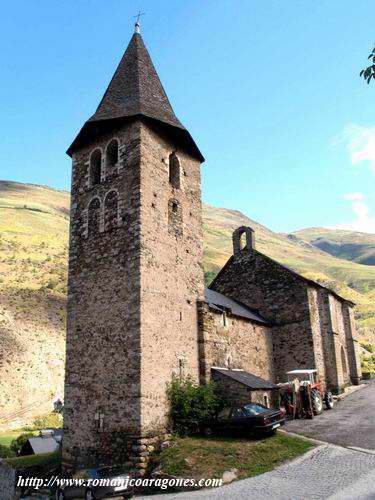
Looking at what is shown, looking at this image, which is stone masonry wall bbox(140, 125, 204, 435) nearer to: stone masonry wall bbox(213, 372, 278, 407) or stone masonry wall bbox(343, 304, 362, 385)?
stone masonry wall bbox(213, 372, 278, 407)

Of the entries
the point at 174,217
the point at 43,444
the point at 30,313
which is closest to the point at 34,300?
the point at 30,313

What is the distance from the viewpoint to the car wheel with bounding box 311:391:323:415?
786 inches

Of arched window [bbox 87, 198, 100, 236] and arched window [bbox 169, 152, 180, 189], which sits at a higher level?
arched window [bbox 169, 152, 180, 189]

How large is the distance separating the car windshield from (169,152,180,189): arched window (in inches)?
382

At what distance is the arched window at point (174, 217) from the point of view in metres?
18.6

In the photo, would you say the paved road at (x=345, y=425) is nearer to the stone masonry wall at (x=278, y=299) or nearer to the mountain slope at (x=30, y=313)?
the stone masonry wall at (x=278, y=299)

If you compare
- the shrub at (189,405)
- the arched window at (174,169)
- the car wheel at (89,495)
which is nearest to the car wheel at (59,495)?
the car wheel at (89,495)

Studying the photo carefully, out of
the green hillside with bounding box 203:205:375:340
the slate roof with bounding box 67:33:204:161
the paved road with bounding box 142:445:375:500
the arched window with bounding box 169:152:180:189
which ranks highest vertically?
the green hillside with bounding box 203:205:375:340

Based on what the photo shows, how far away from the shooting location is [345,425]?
685 inches

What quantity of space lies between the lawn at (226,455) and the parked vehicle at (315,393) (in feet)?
17.4

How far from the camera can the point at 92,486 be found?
12445 millimetres

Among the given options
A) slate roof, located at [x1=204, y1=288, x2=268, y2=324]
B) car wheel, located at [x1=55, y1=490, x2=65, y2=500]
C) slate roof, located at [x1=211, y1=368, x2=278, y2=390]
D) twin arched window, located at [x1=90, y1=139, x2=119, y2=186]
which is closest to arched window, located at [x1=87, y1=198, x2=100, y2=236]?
twin arched window, located at [x1=90, y1=139, x2=119, y2=186]

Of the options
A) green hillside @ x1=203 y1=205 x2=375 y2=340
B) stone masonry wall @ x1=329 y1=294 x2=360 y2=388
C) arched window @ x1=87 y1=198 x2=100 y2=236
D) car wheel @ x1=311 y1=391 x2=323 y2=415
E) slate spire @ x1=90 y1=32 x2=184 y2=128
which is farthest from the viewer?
green hillside @ x1=203 y1=205 x2=375 y2=340

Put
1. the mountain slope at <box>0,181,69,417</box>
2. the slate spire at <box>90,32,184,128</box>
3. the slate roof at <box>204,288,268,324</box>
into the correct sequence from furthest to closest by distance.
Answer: the mountain slope at <box>0,181,69,417</box>, the slate roof at <box>204,288,268,324</box>, the slate spire at <box>90,32,184,128</box>
